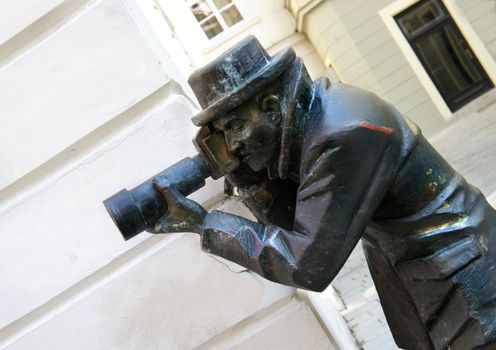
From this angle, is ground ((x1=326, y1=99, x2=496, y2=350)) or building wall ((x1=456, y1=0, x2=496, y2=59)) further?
building wall ((x1=456, y1=0, x2=496, y2=59))

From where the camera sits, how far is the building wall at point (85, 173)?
167cm

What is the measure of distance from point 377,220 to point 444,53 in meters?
6.91

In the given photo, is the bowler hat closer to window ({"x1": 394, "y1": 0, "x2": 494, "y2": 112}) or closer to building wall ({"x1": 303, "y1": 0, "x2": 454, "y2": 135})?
building wall ({"x1": 303, "y1": 0, "x2": 454, "y2": 135})

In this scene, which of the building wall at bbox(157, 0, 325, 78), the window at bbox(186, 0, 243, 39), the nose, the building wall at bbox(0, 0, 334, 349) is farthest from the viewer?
the window at bbox(186, 0, 243, 39)

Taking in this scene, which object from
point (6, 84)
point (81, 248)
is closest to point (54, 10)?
point (6, 84)

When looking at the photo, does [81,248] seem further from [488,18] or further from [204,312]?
[488,18]

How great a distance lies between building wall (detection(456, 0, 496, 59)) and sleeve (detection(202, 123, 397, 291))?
7.04 m

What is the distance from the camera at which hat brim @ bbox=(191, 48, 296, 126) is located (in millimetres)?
1201

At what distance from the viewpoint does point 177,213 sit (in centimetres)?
131

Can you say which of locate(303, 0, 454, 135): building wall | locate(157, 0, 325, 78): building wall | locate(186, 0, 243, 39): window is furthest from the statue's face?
locate(186, 0, 243, 39): window

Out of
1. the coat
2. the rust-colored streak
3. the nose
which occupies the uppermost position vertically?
the nose

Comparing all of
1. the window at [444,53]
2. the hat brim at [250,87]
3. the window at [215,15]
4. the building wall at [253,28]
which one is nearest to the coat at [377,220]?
the hat brim at [250,87]

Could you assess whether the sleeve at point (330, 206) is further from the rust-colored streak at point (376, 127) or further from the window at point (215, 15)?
the window at point (215, 15)

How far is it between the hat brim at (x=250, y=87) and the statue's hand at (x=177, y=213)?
213mm
